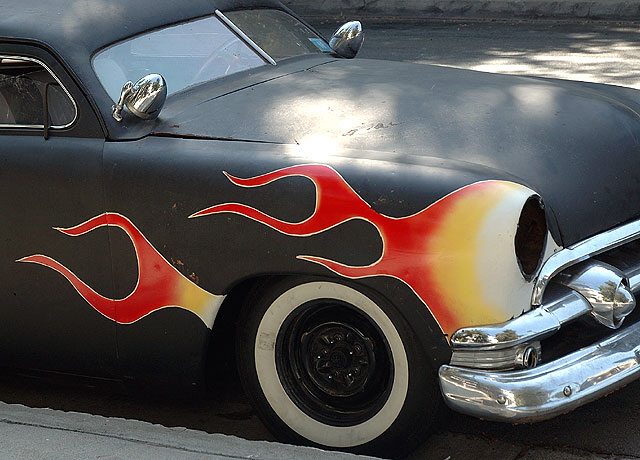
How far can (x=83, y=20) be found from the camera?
403 cm

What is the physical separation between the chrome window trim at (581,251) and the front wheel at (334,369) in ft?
1.34

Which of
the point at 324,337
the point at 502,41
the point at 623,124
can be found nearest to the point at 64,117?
the point at 324,337

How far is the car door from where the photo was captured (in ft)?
11.9

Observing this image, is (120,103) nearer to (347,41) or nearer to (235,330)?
(235,330)

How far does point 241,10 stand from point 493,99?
140 cm

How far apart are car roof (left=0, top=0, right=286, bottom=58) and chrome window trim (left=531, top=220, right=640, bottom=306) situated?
5.98 ft

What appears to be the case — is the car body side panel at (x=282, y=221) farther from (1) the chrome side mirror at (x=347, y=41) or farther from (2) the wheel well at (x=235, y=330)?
(1) the chrome side mirror at (x=347, y=41)

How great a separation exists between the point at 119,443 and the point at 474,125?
1.56m

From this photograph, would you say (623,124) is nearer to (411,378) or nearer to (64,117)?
(411,378)

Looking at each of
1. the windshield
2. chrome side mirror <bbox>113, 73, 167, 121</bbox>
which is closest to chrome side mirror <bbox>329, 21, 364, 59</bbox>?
the windshield

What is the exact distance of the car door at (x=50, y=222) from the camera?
3637 millimetres

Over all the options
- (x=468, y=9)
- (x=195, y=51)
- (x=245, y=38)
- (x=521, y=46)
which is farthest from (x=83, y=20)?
(x=468, y=9)

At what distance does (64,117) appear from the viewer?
3.78m

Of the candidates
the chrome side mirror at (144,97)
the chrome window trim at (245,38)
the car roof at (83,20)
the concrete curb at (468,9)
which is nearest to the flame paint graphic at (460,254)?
the chrome side mirror at (144,97)
